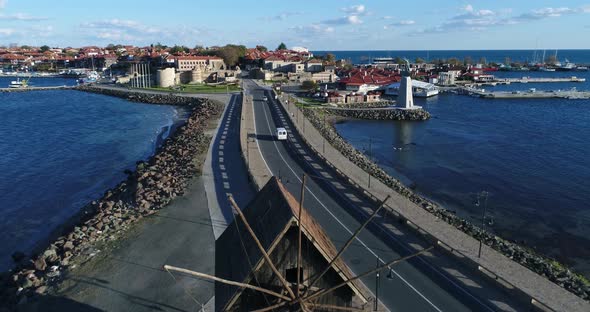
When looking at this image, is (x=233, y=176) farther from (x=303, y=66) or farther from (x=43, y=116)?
(x=303, y=66)

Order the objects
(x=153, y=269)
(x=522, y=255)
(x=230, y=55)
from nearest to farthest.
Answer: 1. (x=153, y=269)
2. (x=522, y=255)
3. (x=230, y=55)

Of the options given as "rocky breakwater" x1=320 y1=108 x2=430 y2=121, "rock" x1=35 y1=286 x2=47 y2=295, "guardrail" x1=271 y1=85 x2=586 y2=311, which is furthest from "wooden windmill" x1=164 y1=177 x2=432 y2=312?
"rocky breakwater" x1=320 y1=108 x2=430 y2=121

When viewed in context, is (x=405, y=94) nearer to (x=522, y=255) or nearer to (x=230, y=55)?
(x=522, y=255)

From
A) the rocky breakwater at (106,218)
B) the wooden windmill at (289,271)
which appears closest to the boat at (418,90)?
the rocky breakwater at (106,218)

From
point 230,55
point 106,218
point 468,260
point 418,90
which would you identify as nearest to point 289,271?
point 468,260

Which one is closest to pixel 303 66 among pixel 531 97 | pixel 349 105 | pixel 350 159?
pixel 349 105

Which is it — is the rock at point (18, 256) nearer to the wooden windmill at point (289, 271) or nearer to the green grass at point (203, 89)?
the wooden windmill at point (289, 271)

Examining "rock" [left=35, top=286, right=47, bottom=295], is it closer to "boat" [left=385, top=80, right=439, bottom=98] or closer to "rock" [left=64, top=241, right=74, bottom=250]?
"rock" [left=64, top=241, right=74, bottom=250]
